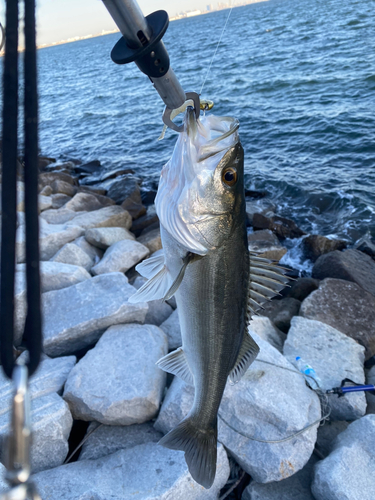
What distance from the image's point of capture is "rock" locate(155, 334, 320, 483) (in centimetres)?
301

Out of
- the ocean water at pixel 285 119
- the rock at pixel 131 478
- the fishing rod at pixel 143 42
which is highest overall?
the fishing rod at pixel 143 42

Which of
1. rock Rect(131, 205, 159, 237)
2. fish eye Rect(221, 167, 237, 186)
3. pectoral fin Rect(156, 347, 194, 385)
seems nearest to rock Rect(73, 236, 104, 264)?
rock Rect(131, 205, 159, 237)

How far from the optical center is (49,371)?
3.70 metres

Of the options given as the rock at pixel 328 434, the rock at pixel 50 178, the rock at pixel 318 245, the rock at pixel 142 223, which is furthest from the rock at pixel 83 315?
the rock at pixel 50 178

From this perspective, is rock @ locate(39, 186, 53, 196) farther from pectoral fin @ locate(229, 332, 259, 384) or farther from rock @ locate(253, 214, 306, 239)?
pectoral fin @ locate(229, 332, 259, 384)

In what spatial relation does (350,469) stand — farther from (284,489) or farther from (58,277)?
(58,277)

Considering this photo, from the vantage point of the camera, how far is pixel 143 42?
143cm

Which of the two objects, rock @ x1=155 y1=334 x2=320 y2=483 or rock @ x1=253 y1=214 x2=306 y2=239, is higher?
rock @ x1=155 y1=334 x2=320 y2=483

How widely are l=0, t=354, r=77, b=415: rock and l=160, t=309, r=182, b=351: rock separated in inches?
42.6

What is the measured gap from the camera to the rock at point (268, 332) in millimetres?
4551

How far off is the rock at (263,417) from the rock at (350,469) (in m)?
0.20

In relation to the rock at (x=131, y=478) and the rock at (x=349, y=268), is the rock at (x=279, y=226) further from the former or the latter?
the rock at (x=131, y=478)

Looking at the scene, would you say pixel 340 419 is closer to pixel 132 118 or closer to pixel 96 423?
pixel 96 423

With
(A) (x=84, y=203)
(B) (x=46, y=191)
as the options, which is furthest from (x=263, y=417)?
(B) (x=46, y=191)
